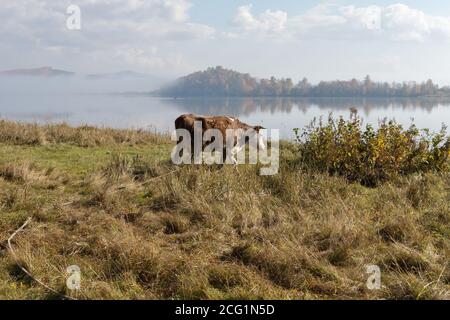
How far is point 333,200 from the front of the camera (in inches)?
255

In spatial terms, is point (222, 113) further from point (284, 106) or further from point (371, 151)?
point (284, 106)

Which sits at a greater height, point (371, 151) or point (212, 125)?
point (212, 125)

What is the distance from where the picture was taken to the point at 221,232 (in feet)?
17.8

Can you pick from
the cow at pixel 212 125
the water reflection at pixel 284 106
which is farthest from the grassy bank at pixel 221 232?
the water reflection at pixel 284 106

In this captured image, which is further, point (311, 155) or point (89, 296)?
point (311, 155)

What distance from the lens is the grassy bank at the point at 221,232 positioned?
13.3 feet

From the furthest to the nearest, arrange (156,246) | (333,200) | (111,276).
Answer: (333,200)
(156,246)
(111,276)

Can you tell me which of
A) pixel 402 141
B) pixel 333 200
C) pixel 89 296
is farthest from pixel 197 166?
pixel 89 296

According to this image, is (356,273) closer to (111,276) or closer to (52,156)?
(111,276)

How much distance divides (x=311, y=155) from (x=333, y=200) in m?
2.49

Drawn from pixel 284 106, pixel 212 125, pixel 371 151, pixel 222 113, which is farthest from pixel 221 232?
pixel 284 106

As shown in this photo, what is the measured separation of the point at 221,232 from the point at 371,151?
439 centimetres

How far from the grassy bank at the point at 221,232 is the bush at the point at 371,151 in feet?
1.02

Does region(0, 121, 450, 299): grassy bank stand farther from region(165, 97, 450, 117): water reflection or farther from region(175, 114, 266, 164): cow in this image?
region(165, 97, 450, 117): water reflection
